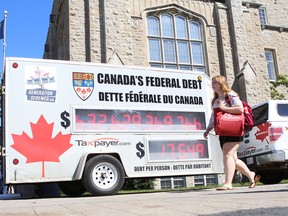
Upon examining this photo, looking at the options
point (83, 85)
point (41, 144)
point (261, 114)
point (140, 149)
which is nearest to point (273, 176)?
point (261, 114)

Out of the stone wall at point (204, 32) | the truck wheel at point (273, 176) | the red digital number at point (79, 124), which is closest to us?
the red digital number at point (79, 124)

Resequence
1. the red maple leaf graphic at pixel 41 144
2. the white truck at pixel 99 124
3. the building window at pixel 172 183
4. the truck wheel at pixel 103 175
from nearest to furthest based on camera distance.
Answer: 1. the red maple leaf graphic at pixel 41 144
2. the white truck at pixel 99 124
3. the truck wheel at pixel 103 175
4. the building window at pixel 172 183

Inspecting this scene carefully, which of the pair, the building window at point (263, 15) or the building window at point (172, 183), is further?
the building window at point (263, 15)

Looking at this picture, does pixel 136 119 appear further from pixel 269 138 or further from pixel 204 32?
pixel 204 32

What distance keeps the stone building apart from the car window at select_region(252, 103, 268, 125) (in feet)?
26.9

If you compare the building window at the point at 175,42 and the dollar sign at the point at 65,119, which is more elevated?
the building window at the point at 175,42

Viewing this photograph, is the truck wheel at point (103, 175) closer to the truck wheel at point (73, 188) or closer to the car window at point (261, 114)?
the truck wheel at point (73, 188)

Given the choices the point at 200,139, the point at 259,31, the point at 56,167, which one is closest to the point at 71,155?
the point at 56,167

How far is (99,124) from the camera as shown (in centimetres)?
873

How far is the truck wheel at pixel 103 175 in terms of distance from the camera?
8.29 m

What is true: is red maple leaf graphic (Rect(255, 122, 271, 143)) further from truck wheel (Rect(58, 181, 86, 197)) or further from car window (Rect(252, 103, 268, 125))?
truck wheel (Rect(58, 181, 86, 197))

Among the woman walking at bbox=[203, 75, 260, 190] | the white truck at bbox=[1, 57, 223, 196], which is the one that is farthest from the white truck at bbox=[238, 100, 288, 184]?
the woman walking at bbox=[203, 75, 260, 190]

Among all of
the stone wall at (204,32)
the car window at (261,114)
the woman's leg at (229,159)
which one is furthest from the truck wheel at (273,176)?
the stone wall at (204,32)

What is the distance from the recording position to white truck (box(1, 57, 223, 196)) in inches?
319
